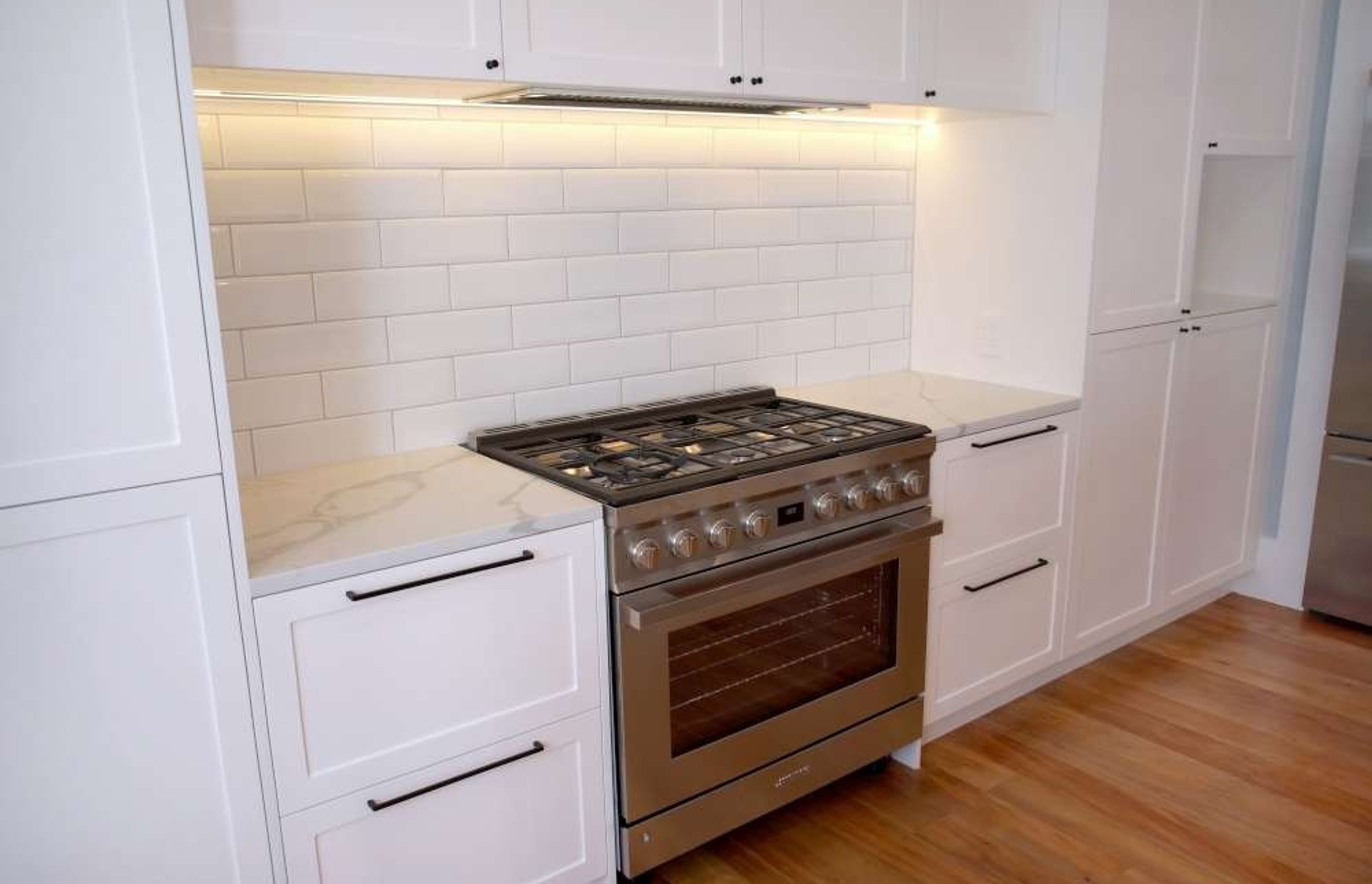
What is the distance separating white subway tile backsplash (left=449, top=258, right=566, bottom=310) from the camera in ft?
7.88

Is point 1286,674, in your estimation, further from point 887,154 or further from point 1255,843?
point 887,154

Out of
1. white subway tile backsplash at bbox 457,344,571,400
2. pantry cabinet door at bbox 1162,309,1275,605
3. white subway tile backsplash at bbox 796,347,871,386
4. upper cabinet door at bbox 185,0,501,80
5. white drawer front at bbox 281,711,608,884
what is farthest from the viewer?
pantry cabinet door at bbox 1162,309,1275,605

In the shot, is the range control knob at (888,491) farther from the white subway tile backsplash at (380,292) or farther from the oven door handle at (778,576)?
the white subway tile backsplash at (380,292)

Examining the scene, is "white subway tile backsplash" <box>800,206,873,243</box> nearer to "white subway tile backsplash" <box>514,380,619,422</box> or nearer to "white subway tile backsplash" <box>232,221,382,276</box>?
"white subway tile backsplash" <box>514,380,619,422</box>

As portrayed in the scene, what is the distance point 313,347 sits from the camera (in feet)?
7.30

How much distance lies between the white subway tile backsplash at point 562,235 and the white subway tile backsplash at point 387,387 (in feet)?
1.11

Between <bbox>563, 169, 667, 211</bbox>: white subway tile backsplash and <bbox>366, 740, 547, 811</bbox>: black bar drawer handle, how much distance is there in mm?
1276

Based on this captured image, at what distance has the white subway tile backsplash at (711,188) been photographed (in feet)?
8.92

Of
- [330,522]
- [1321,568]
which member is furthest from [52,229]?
[1321,568]

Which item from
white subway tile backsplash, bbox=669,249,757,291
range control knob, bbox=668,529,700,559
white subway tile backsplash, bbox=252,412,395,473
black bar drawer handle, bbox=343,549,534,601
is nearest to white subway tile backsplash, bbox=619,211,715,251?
white subway tile backsplash, bbox=669,249,757,291

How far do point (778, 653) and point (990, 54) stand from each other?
66.3 inches


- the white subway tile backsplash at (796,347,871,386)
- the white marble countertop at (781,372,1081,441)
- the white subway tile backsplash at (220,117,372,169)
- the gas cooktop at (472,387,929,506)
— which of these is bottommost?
the white marble countertop at (781,372,1081,441)

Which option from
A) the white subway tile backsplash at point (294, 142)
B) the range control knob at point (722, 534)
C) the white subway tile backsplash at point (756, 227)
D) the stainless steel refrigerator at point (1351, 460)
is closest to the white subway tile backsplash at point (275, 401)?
the white subway tile backsplash at point (294, 142)

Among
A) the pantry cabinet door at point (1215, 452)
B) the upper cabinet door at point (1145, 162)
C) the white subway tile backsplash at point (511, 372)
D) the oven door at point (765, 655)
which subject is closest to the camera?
the oven door at point (765, 655)
